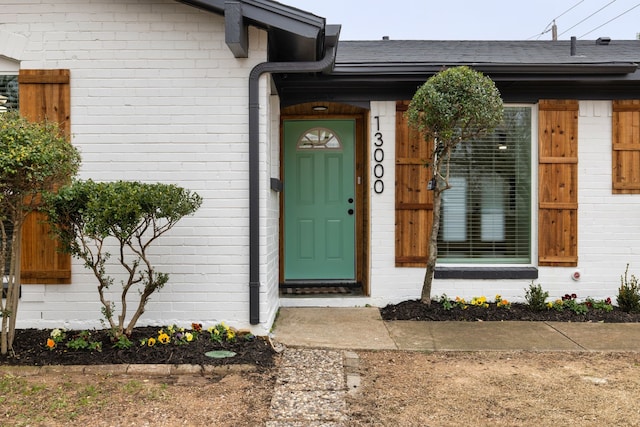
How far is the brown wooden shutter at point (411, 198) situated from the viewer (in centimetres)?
551

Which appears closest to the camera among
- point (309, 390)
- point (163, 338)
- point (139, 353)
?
point (309, 390)

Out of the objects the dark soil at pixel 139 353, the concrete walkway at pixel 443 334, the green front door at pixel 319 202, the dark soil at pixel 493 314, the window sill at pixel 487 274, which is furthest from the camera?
the green front door at pixel 319 202

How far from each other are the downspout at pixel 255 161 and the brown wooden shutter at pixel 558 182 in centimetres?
279

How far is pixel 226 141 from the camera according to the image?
4328mm

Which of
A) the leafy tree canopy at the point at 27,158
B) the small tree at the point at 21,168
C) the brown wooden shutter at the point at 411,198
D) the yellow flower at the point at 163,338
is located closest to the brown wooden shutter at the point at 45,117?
the small tree at the point at 21,168

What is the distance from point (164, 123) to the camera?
171 inches

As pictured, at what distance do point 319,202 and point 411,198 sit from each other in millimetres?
1256

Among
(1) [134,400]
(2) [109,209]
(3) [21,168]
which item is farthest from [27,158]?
(1) [134,400]

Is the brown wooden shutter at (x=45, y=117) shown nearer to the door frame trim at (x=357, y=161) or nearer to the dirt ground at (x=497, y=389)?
the door frame trim at (x=357, y=161)

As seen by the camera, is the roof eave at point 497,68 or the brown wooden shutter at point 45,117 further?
the roof eave at point 497,68

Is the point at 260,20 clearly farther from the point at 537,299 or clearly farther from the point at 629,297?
the point at 629,297

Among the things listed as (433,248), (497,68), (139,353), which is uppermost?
(497,68)

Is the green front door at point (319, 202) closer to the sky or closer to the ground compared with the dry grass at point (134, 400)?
closer to the sky

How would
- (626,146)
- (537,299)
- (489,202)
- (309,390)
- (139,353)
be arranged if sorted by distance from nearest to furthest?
(309,390) → (139,353) → (537,299) → (626,146) → (489,202)
